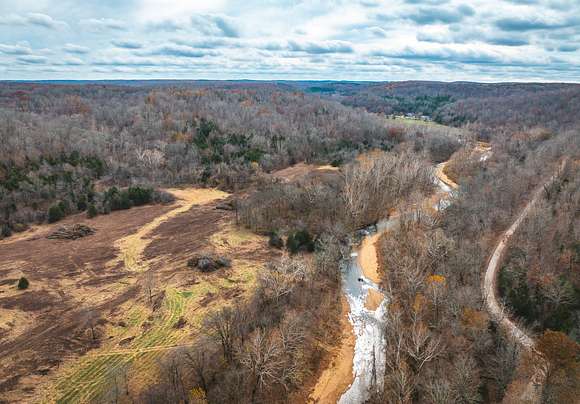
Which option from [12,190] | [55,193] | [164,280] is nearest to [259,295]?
[164,280]

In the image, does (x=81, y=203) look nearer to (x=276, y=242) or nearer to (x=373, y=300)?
(x=276, y=242)

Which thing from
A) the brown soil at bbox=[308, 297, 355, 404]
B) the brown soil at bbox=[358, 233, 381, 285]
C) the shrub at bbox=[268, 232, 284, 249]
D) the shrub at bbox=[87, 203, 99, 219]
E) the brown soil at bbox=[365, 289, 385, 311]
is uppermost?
the shrub at bbox=[87, 203, 99, 219]

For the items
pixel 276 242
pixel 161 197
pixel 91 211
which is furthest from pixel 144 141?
pixel 276 242

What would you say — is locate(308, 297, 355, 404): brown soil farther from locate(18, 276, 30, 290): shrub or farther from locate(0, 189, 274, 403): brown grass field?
locate(18, 276, 30, 290): shrub

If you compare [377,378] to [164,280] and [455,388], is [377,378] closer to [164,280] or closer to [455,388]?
[455,388]

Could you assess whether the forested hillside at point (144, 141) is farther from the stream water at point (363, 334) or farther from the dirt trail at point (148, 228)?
the stream water at point (363, 334)

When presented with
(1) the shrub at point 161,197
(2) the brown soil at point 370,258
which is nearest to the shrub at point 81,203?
(1) the shrub at point 161,197

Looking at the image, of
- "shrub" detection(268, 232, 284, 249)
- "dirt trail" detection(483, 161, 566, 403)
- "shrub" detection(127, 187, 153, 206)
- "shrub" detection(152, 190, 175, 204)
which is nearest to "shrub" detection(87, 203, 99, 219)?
"shrub" detection(127, 187, 153, 206)
